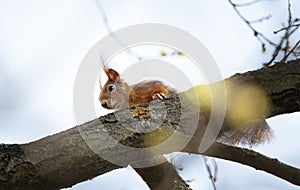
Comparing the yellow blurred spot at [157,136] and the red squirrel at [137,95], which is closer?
the yellow blurred spot at [157,136]

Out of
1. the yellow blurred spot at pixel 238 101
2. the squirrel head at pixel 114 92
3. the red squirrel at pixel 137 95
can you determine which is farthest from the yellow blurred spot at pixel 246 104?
the squirrel head at pixel 114 92

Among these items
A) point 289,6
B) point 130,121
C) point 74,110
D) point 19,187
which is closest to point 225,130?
point 130,121

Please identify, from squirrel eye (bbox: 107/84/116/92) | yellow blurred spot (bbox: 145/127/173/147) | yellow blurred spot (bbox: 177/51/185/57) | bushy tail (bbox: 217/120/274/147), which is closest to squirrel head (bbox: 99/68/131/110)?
squirrel eye (bbox: 107/84/116/92)

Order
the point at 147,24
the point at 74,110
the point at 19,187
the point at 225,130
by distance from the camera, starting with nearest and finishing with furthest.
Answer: the point at 19,187
the point at 225,130
the point at 74,110
the point at 147,24

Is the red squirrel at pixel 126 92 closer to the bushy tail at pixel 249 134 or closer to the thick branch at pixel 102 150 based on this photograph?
the bushy tail at pixel 249 134

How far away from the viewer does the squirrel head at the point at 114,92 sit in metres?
1.67

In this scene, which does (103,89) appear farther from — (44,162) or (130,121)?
(44,162)

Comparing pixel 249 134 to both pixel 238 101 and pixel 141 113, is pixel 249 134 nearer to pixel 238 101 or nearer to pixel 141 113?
pixel 238 101

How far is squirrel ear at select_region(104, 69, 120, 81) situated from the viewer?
1.74 metres

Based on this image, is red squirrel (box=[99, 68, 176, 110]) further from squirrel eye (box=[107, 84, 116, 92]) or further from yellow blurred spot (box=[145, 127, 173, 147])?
yellow blurred spot (box=[145, 127, 173, 147])

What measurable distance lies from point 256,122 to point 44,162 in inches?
21.0

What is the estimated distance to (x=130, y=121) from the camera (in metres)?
1.01

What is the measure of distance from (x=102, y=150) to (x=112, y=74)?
0.82m

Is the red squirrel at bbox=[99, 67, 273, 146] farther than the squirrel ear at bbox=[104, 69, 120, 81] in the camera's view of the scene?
No
